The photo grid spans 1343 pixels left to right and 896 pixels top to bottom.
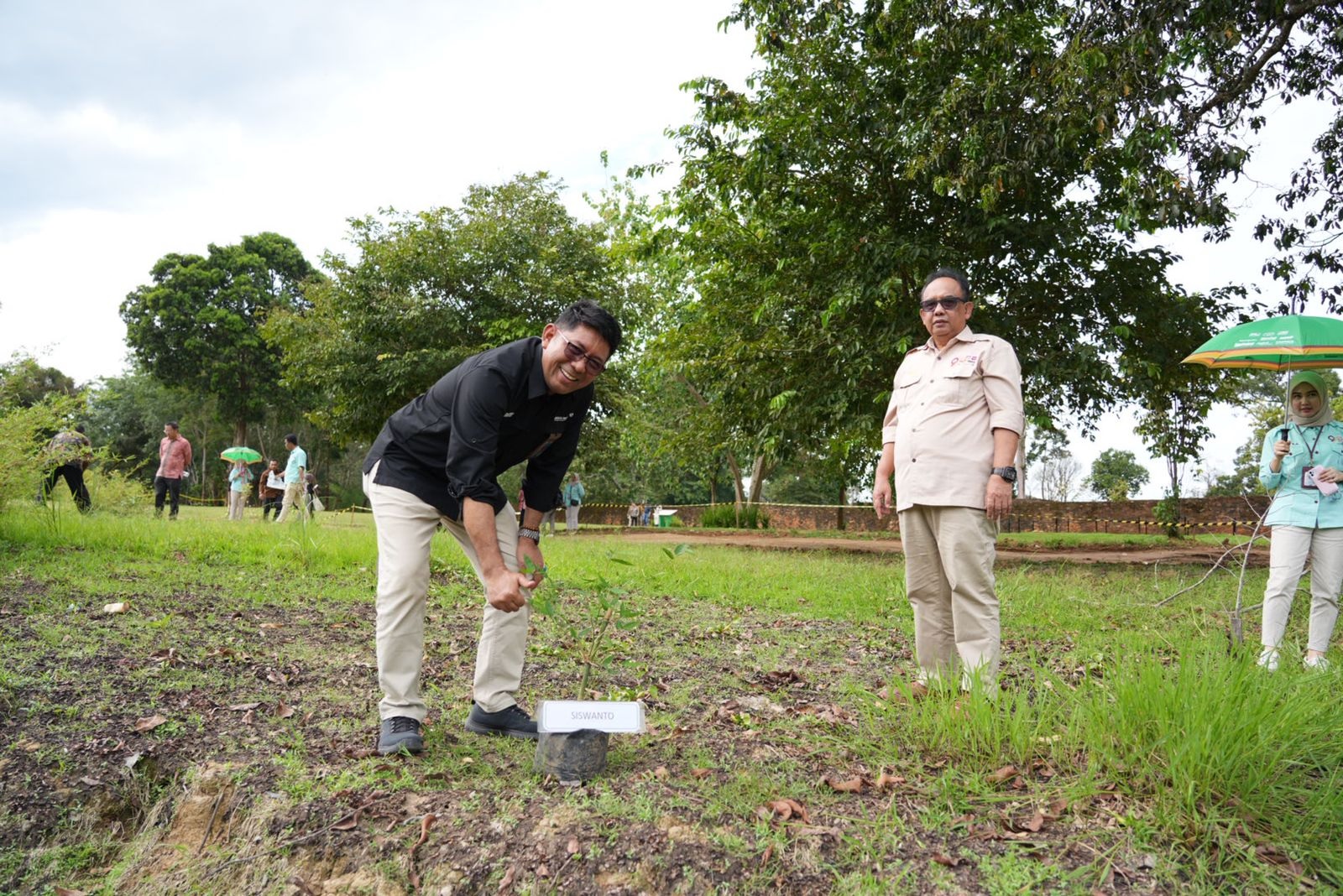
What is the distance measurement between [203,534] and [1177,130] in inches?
417

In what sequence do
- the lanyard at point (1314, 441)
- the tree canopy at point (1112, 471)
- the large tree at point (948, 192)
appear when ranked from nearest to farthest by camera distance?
the lanyard at point (1314, 441), the large tree at point (948, 192), the tree canopy at point (1112, 471)

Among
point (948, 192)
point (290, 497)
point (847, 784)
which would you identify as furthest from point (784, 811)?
point (290, 497)

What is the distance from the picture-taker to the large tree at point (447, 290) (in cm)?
1984

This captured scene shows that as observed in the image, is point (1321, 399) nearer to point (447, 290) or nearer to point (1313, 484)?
point (1313, 484)

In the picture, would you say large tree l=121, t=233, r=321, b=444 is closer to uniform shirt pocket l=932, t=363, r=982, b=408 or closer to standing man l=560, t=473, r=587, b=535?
standing man l=560, t=473, r=587, b=535

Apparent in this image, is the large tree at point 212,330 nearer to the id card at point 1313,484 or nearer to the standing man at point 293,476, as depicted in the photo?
the standing man at point 293,476

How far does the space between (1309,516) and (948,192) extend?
5240mm

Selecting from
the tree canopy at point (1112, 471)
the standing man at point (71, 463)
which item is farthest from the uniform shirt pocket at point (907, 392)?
the tree canopy at point (1112, 471)

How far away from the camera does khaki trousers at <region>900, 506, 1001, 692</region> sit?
11.2 feet

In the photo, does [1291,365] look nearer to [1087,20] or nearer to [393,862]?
[1087,20]

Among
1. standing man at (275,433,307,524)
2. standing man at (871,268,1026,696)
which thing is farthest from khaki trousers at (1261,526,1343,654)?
standing man at (275,433,307,524)

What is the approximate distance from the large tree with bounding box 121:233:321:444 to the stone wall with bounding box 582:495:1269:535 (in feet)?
80.5

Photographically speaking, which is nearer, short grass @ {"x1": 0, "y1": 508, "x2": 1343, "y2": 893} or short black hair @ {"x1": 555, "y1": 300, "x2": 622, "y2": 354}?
short grass @ {"x1": 0, "y1": 508, "x2": 1343, "y2": 893}

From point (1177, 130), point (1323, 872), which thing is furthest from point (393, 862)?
point (1177, 130)
